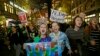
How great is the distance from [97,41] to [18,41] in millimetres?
3366

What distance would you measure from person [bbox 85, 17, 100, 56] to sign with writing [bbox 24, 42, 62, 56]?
10.4ft

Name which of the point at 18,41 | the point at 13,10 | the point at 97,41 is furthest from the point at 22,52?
the point at 13,10

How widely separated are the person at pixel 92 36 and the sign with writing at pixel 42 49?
317 cm

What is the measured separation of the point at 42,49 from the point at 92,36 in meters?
4.12

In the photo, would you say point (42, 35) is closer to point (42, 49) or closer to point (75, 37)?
point (42, 49)

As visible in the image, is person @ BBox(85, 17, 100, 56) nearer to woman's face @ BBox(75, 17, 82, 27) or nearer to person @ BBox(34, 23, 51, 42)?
woman's face @ BBox(75, 17, 82, 27)

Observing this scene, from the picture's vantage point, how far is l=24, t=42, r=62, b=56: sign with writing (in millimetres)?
6273

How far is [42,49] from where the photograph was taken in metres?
6.31

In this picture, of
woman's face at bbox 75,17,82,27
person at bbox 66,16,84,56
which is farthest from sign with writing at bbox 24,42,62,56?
person at bbox 66,16,84,56

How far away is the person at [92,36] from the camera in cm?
966

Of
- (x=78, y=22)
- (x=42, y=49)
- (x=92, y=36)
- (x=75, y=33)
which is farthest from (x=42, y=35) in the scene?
(x=92, y=36)

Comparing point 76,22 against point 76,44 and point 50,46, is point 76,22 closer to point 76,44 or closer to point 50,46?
point 76,44

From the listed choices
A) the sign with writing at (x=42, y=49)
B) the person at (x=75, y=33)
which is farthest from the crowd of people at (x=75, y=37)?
the sign with writing at (x=42, y=49)

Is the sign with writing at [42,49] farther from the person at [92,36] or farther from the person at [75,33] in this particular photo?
the person at [92,36]
